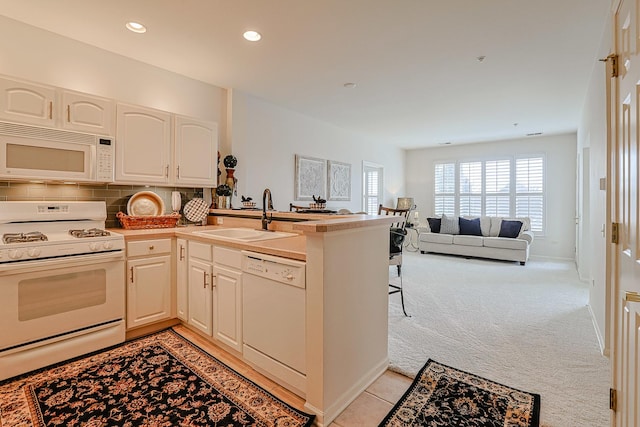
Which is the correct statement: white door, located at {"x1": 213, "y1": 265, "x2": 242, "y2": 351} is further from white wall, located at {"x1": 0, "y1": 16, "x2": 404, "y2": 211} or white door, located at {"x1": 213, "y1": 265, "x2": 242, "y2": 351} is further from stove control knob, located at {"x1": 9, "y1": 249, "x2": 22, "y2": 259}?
white wall, located at {"x1": 0, "y1": 16, "x2": 404, "y2": 211}

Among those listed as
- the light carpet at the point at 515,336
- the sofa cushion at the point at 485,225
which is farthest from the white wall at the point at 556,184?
the light carpet at the point at 515,336

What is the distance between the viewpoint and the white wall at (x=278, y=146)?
4254 millimetres

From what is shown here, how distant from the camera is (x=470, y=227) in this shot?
273 inches

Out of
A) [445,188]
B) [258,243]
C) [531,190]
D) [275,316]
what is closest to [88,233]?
[258,243]

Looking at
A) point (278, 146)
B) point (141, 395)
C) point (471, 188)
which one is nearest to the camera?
point (141, 395)

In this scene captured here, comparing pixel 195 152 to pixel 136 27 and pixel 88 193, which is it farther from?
pixel 136 27

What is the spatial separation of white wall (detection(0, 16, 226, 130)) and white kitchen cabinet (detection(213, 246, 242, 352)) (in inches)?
81.4

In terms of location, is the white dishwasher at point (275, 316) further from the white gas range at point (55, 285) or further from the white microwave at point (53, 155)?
the white microwave at point (53, 155)

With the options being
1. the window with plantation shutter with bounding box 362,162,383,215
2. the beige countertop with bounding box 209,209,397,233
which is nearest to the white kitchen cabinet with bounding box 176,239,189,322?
the beige countertop with bounding box 209,209,397,233

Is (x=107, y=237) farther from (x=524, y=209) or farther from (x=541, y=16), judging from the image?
(x=524, y=209)

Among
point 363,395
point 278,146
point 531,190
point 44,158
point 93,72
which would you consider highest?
point 93,72

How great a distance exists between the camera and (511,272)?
210 inches

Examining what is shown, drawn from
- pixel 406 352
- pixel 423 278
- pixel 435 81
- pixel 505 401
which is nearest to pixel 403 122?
pixel 435 81

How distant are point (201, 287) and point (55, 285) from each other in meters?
1.00
